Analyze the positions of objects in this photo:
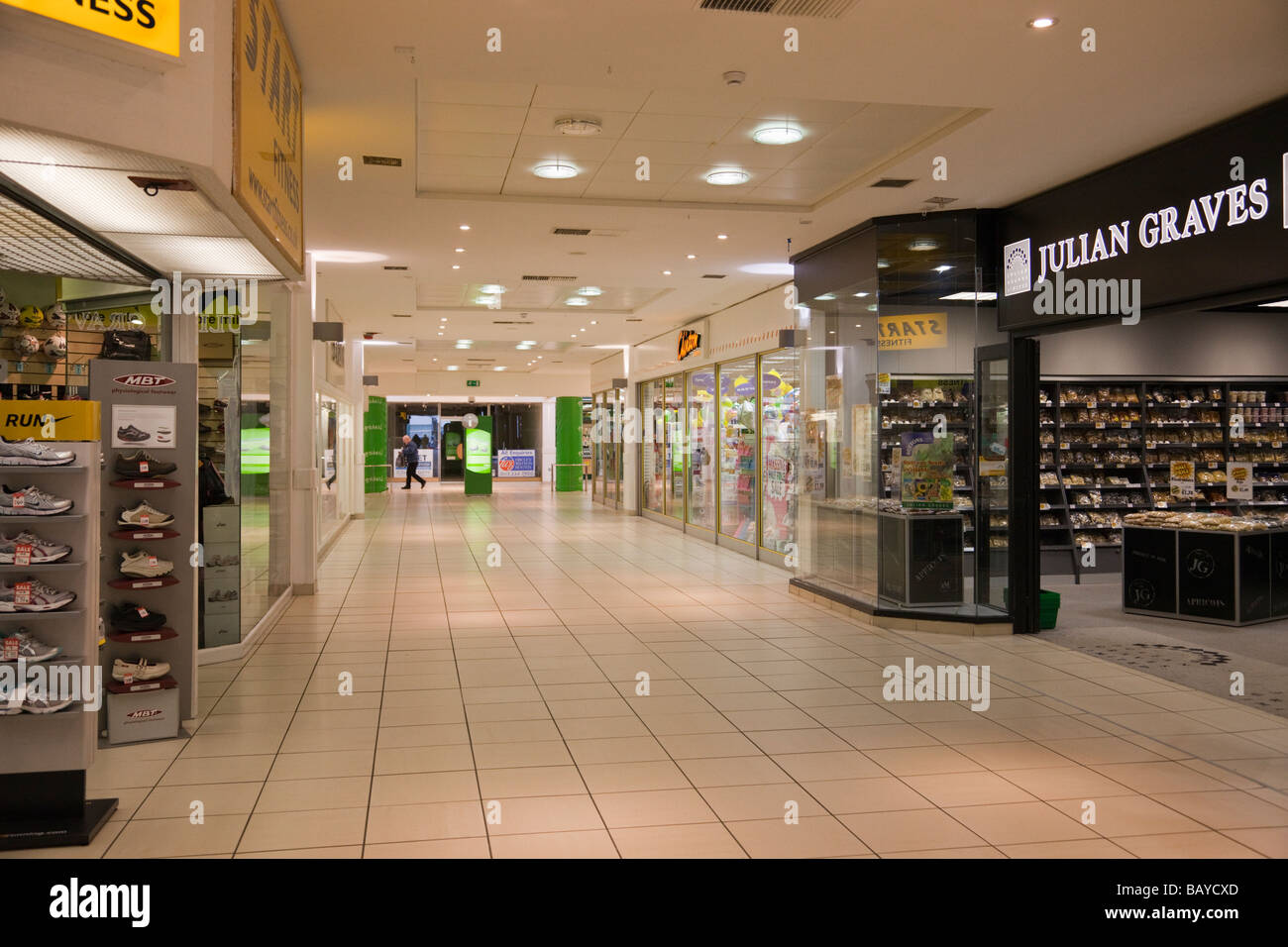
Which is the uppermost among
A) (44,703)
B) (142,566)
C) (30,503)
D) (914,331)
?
(914,331)

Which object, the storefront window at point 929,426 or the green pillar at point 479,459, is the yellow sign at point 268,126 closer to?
the storefront window at point 929,426

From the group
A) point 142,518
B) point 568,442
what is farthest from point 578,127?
point 568,442

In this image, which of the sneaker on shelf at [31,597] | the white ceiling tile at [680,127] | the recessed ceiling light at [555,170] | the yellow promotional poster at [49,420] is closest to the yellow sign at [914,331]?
the white ceiling tile at [680,127]

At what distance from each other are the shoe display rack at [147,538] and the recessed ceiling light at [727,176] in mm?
3882

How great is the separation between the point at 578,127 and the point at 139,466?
3.21 meters

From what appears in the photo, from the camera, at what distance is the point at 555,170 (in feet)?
23.1

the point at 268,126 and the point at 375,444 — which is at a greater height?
the point at 268,126

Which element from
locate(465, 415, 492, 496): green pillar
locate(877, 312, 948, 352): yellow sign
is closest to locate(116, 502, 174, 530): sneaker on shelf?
locate(877, 312, 948, 352): yellow sign

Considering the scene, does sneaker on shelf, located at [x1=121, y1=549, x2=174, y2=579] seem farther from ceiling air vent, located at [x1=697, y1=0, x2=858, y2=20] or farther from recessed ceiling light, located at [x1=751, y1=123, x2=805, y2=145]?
recessed ceiling light, located at [x1=751, y1=123, x2=805, y2=145]

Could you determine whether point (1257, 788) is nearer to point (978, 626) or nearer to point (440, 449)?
point (978, 626)

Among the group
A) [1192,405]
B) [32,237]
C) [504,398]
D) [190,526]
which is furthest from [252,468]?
[504,398]

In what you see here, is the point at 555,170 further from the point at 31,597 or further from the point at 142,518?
the point at 31,597
